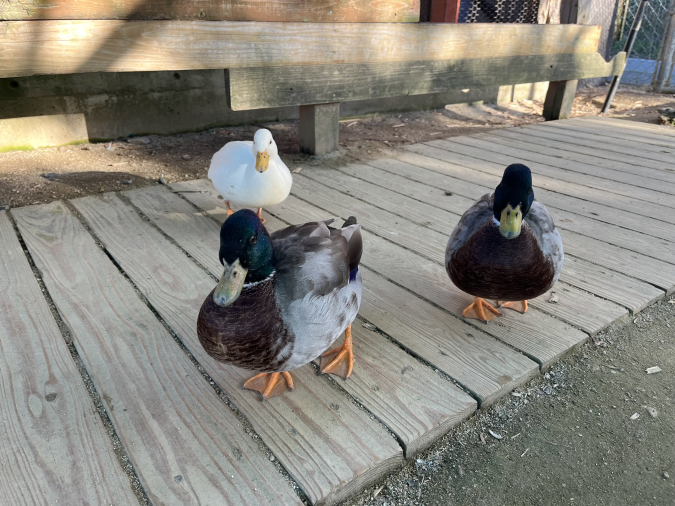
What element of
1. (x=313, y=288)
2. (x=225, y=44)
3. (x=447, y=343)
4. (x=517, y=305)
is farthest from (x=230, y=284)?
(x=225, y=44)

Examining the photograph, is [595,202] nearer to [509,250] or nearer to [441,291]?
[441,291]

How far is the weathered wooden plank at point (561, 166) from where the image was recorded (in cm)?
391

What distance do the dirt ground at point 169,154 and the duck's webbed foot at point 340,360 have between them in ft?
8.47

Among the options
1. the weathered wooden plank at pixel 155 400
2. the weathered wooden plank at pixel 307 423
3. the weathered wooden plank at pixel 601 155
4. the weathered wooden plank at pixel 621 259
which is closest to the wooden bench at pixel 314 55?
the weathered wooden plank at pixel 601 155

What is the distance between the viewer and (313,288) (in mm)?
1680

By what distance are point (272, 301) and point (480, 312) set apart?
1.15m

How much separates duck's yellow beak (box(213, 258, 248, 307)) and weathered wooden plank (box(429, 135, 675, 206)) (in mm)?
3227

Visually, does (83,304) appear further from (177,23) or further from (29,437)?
(177,23)

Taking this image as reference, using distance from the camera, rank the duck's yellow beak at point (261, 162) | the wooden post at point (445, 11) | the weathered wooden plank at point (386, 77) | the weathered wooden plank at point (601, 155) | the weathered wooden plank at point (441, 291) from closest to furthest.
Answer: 1. the weathered wooden plank at point (441, 291)
2. the duck's yellow beak at point (261, 162)
3. the weathered wooden plank at point (386, 77)
4. the weathered wooden plank at point (601, 155)
5. the wooden post at point (445, 11)

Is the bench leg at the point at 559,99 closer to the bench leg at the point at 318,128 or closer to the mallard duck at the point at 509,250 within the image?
the bench leg at the point at 318,128

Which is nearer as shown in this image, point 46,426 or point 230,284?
point 230,284

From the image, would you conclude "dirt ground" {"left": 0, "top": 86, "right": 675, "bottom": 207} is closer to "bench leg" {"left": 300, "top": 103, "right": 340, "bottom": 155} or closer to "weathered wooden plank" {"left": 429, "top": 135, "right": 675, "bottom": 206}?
"bench leg" {"left": 300, "top": 103, "right": 340, "bottom": 155}

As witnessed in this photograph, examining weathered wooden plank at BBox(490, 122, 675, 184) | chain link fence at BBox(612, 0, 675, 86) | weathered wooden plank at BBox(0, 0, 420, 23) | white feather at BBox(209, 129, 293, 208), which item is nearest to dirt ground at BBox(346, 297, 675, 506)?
white feather at BBox(209, 129, 293, 208)

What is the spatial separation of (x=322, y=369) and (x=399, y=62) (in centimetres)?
367
